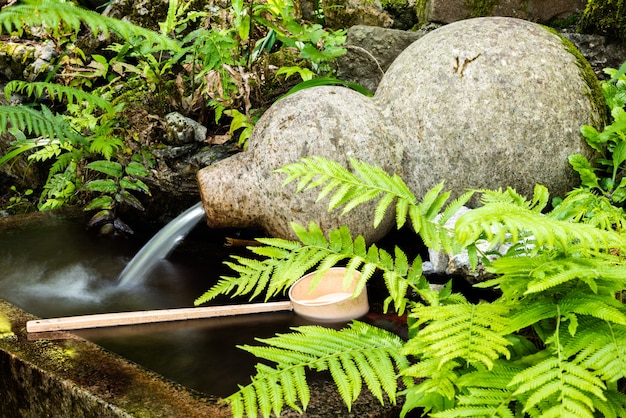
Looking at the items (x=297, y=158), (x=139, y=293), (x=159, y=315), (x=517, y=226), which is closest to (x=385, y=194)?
(x=517, y=226)

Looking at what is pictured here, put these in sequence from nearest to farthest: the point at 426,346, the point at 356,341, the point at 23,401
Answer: the point at 426,346, the point at 356,341, the point at 23,401

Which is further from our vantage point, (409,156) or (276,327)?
(409,156)

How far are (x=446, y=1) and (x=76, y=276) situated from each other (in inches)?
152

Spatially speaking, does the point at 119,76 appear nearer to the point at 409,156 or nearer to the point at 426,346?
the point at 409,156

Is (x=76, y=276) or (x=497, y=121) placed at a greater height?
(x=497, y=121)

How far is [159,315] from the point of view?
3.38 m

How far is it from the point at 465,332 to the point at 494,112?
2451mm

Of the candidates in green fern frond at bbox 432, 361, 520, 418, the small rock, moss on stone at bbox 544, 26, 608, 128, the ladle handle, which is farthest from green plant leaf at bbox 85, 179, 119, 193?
green fern frond at bbox 432, 361, 520, 418

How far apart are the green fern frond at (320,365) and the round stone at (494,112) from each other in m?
2.07

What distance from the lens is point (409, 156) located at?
4.16 meters

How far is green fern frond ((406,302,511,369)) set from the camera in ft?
5.79

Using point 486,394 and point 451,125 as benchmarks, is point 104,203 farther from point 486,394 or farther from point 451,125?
point 486,394

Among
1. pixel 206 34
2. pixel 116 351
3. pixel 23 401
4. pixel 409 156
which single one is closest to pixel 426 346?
pixel 116 351

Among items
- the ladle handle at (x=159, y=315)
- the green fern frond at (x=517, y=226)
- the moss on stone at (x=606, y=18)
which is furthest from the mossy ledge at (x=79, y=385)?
the moss on stone at (x=606, y=18)
